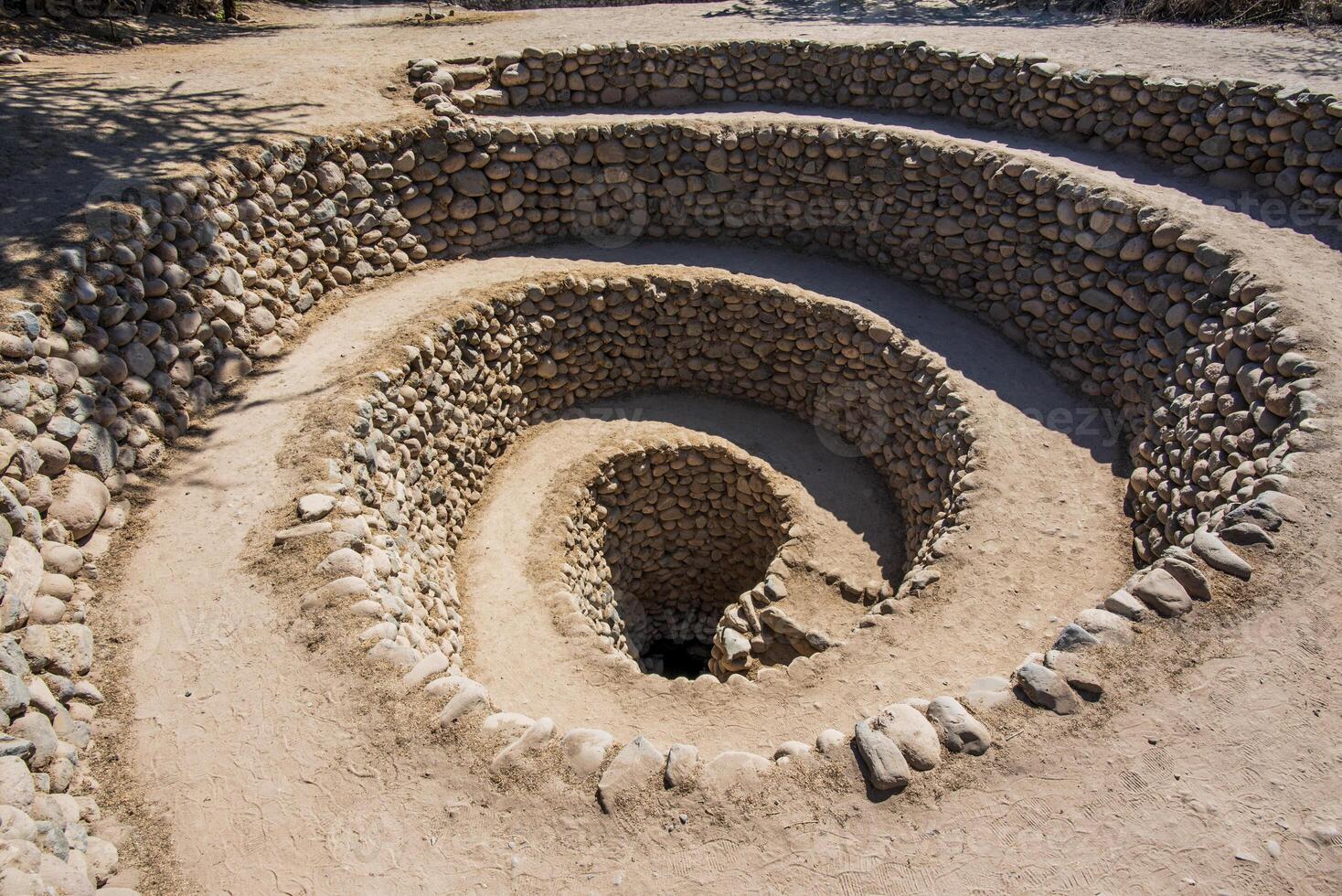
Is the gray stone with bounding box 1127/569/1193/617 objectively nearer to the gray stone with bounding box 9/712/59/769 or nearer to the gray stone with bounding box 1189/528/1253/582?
the gray stone with bounding box 1189/528/1253/582

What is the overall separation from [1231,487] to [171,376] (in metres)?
9.39

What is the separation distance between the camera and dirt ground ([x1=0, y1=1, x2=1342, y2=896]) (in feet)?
14.6

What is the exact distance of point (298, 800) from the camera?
4867mm

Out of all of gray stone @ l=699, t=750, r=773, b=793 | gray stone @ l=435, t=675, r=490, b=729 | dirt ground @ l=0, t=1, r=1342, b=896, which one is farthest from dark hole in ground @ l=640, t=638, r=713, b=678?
gray stone @ l=699, t=750, r=773, b=793

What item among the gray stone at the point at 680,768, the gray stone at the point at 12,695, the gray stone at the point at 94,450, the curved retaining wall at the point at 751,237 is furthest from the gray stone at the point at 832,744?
the gray stone at the point at 94,450

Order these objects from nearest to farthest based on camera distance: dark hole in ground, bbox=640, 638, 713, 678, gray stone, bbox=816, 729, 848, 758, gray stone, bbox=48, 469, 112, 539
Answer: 1. gray stone, bbox=816, 729, 848, 758
2. gray stone, bbox=48, 469, 112, 539
3. dark hole in ground, bbox=640, 638, 713, 678

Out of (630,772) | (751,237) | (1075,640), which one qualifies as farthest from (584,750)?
(751,237)

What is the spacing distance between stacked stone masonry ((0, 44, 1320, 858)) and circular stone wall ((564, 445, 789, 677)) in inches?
57.8

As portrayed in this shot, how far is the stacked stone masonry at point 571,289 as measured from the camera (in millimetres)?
6074

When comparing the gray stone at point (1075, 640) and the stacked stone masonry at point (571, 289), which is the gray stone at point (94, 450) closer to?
the stacked stone masonry at point (571, 289)

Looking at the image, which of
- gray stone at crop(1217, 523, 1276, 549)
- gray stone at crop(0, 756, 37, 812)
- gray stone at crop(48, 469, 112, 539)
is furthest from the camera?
gray stone at crop(48, 469, 112, 539)

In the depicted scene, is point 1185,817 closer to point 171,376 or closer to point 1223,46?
point 171,376

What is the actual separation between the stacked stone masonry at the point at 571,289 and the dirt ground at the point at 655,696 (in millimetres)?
376

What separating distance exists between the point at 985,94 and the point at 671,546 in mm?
7651
